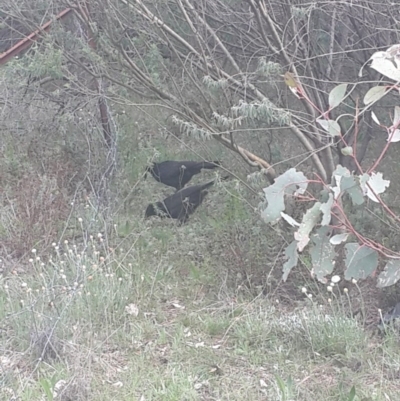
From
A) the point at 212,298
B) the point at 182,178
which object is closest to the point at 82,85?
the point at 182,178

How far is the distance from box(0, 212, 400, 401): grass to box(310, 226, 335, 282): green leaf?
1886mm

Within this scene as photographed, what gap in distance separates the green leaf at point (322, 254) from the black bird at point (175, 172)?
4.54 metres

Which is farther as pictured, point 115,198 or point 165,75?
point 115,198

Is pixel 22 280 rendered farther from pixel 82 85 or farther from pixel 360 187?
pixel 360 187

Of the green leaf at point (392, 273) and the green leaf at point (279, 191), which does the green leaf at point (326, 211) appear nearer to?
the green leaf at point (279, 191)

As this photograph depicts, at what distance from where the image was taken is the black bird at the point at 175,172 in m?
6.29

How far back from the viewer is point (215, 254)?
5191 mm

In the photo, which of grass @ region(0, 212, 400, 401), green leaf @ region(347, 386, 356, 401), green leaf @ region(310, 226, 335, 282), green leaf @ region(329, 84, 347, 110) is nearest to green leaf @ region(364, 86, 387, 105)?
green leaf @ region(329, 84, 347, 110)

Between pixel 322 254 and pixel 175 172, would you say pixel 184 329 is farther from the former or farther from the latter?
pixel 322 254

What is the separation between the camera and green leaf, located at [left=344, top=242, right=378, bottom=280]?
1605 mm

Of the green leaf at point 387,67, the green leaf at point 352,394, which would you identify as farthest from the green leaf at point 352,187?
the green leaf at point 352,394

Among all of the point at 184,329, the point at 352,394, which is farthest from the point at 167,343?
the point at 352,394

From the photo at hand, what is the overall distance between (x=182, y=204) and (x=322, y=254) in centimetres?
431

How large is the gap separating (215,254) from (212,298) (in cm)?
51
